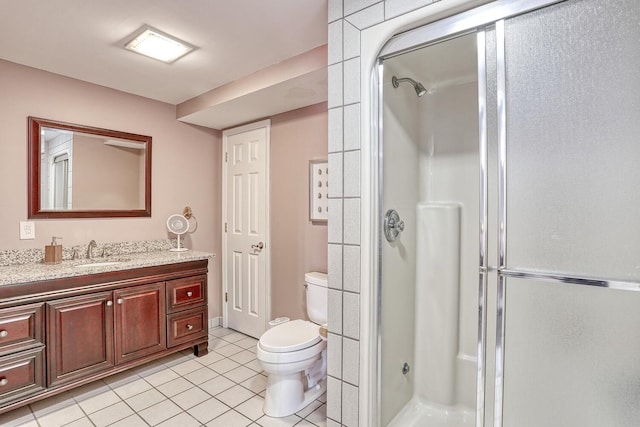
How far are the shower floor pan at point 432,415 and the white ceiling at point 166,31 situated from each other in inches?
80.3

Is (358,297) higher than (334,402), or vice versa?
(358,297)

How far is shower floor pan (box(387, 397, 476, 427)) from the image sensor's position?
1.71m

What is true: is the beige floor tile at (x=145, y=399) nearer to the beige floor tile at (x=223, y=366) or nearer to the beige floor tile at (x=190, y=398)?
the beige floor tile at (x=190, y=398)

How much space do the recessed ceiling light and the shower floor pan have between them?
241cm

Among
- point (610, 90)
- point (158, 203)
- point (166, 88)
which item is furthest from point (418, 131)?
point (158, 203)

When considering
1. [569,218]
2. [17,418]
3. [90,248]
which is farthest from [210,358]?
[569,218]

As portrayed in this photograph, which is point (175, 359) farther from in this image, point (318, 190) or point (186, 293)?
point (318, 190)

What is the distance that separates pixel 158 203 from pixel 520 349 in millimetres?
2895

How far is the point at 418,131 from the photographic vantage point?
188 cm

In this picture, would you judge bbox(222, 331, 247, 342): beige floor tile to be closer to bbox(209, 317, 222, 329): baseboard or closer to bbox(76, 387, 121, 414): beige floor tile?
bbox(209, 317, 222, 329): baseboard

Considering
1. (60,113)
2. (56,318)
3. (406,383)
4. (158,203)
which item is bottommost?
(406,383)

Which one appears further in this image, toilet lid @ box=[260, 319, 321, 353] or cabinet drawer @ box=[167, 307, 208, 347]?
cabinet drawer @ box=[167, 307, 208, 347]

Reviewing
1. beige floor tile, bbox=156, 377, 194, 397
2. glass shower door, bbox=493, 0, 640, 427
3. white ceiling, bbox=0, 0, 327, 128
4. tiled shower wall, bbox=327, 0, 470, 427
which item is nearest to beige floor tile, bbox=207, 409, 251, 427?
beige floor tile, bbox=156, 377, 194, 397

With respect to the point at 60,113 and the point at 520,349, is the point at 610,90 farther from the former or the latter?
the point at 60,113
